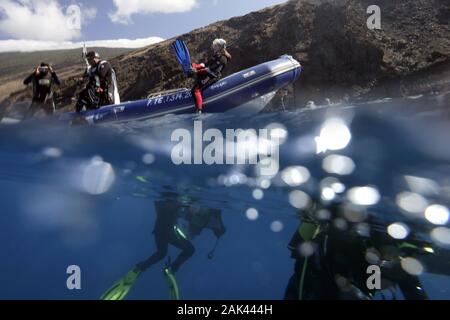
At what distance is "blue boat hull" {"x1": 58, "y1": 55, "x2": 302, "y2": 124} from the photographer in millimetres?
10625

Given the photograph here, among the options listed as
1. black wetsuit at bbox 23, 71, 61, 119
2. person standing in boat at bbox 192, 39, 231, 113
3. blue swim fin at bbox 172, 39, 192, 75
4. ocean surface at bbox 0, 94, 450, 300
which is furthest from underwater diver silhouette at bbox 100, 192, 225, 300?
black wetsuit at bbox 23, 71, 61, 119

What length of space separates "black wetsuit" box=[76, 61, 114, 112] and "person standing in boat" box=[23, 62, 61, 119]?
0.76m

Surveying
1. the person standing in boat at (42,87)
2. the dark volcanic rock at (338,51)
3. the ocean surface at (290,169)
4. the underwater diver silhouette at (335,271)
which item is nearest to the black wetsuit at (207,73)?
the ocean surface at (290,169)

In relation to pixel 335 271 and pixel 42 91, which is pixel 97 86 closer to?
pixel 42 91

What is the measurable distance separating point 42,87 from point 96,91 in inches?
57.0

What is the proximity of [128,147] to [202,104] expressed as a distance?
7.37 feet

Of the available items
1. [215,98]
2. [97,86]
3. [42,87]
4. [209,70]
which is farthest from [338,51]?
[42,87]

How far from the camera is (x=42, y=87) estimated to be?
11.1 metres

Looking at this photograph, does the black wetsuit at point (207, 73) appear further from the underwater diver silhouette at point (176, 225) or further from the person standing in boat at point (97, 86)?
the underwater diver silhouette at point (176, 225)

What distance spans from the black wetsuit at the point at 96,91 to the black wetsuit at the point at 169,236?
3.72m

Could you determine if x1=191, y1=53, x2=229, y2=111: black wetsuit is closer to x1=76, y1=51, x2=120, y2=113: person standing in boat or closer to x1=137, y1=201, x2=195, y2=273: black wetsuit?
x1=76, y1=51, x2=120, y2=113: person standing in boat

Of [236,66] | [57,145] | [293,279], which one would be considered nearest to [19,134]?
[57,145]

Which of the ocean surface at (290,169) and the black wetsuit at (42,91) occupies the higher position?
the black wetsuit at (42,91)

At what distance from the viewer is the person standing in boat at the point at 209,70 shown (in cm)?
1063
